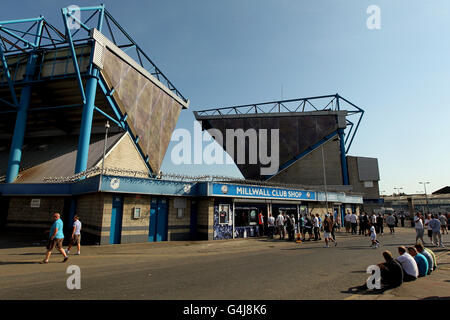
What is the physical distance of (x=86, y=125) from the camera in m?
21.9

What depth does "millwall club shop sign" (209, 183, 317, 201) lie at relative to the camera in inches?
656

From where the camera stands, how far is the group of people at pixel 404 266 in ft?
19.4

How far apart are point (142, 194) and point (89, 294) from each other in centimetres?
1002

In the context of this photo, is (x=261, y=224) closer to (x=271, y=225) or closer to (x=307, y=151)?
(x=271, y=225)

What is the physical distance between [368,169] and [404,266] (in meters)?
43.3

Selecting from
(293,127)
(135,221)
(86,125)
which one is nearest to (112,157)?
(86,125)

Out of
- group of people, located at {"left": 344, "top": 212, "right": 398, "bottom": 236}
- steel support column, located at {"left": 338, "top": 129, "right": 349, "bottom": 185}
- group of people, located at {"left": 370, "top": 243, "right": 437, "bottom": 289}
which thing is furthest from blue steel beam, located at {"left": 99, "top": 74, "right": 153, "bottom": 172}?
steel support column, located at {"left": 338, "top": 129, "right": 349, "bottom": 185}

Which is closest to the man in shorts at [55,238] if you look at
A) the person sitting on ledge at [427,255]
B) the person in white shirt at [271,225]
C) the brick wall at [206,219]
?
the brick wall at [206,219]

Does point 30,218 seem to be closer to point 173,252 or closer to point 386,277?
point 173,252

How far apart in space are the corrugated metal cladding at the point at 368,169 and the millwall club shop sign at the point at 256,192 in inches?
1074

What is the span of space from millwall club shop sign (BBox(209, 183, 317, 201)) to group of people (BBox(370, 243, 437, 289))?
1102 centimetres

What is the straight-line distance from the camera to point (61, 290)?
557 centimetres

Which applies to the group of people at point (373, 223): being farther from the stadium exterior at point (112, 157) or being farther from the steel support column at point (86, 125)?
the steel support column at point (86, 125)
